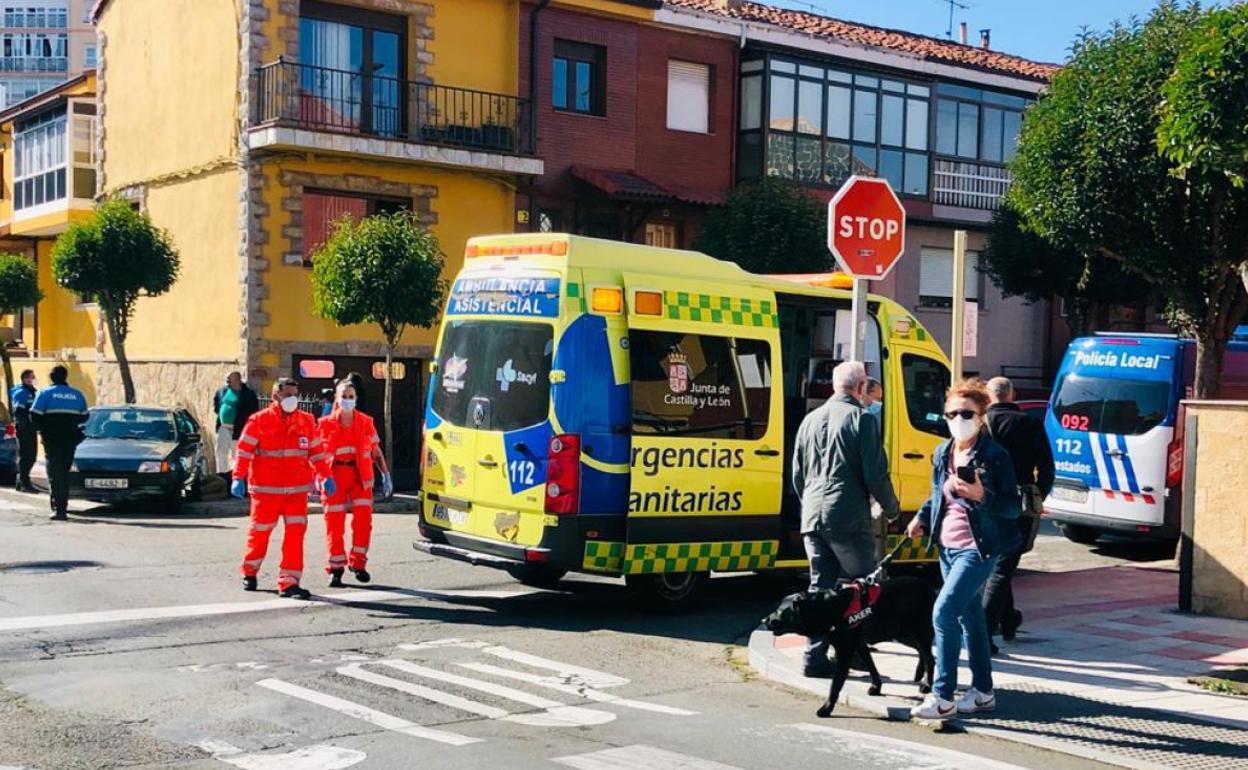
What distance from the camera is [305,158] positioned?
75.5ft

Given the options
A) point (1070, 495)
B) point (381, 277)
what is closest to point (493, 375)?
point (1070, 495)

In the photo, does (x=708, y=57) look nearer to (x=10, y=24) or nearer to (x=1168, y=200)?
(x=1168, y=200)

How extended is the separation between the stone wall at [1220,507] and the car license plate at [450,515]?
18.4 feet

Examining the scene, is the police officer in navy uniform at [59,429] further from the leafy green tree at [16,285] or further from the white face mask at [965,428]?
the leafy green tree at [16,285]

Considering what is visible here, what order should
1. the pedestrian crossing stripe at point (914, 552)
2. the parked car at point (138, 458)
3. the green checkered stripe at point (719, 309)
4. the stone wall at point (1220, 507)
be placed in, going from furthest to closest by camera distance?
the parked car at point (138, 458)
the pedestrian crossing stripe at point (914, 552)
the stone wall at point (1220, 507)
the green checkered stripe at point (719, 309)

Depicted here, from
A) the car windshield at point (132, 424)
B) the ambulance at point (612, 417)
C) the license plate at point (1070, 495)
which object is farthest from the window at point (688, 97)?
the ambulance at point (612, 417)

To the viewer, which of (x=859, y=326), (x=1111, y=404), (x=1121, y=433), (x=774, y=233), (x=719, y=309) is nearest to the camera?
(x=859, y=326)

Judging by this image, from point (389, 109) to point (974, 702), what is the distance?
18.4 metres

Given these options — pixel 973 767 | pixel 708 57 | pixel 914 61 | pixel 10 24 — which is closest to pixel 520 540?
pixel 973 767

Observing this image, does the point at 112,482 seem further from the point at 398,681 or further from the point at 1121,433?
the point at 1121,433

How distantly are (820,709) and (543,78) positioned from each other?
19.2 metres

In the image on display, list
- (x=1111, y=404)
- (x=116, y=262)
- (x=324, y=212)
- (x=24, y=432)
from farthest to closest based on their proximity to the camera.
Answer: (x=324, y=212) < (x=116, y=262) < (x=24, y=432) < (x=1111, y=404)

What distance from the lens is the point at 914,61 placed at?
29547mm

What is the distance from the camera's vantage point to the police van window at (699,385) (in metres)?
10.4
